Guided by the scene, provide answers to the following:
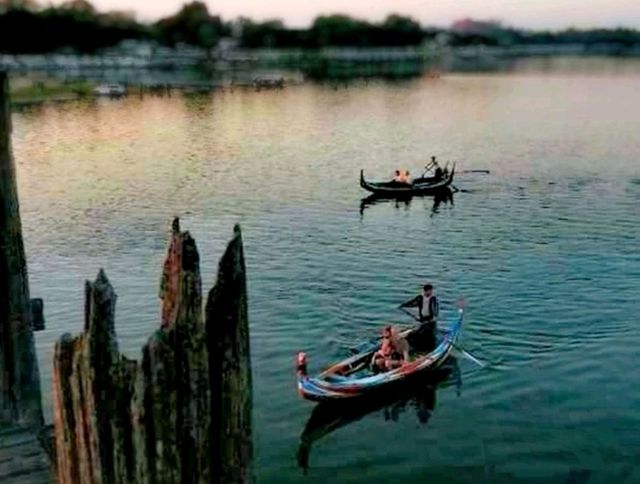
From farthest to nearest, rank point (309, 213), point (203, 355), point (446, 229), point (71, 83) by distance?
point (71, 83), point (309, 213), point (446, 229), point (203, 355)

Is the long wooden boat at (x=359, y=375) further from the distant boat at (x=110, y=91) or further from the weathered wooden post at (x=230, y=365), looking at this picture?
the distant boat at (x=110, y=91)

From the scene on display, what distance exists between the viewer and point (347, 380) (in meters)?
26.1

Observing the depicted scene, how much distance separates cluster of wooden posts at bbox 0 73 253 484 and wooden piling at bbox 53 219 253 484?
1 cm

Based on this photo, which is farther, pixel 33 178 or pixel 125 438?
pixel 33 178

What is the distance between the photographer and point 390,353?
27.7 meters

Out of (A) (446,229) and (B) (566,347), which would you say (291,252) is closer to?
(A) (446,229)

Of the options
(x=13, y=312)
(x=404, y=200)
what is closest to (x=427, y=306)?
(x=13, y=312)

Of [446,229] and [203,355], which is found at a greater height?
[203,355]

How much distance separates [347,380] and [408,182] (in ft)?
107

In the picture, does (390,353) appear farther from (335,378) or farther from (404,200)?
(404,200)

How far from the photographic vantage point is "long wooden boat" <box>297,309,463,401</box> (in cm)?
2562

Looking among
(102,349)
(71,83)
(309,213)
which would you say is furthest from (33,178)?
(71,83)

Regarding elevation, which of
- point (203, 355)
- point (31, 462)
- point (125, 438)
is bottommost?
point (31, 462)

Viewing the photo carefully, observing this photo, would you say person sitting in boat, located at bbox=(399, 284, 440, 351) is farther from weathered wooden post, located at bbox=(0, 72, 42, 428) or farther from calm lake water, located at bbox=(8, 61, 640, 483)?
weathered wooden post, located at bbox=(0, 72, 42, 428)
